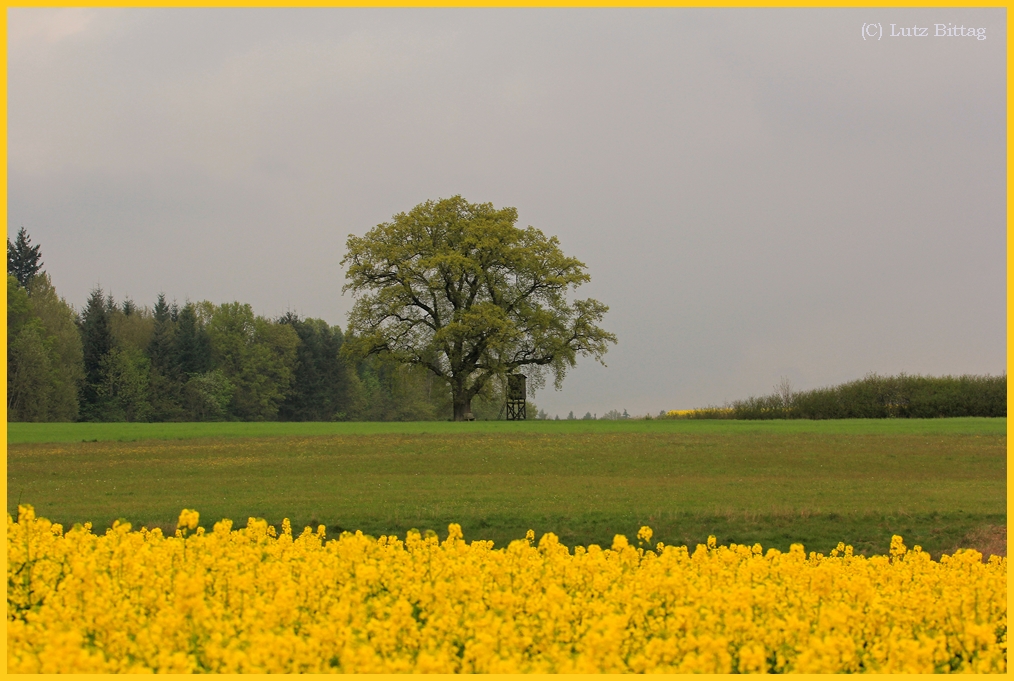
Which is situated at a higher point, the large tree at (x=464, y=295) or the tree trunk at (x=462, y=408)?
the large tree at (x=464, y=295)

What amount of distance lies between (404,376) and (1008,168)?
4626cm

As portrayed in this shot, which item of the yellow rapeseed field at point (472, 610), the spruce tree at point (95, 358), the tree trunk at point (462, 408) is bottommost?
the yellow rapeseed field at point (472, 610)

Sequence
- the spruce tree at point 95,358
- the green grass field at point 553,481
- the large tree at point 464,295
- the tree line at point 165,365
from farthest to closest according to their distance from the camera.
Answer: the spruce tree at point 95,358 < the tree line at point 165,365 < the large tree at point 464,295 < the green grass field at point 553,481

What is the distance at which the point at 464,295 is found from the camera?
53.2 meters

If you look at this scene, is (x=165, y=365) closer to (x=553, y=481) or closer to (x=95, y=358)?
(x=95, y=358)

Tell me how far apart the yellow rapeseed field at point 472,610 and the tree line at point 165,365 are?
179ft

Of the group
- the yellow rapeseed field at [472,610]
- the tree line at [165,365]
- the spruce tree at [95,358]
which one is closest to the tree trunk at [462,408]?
the tree line at [165,365]

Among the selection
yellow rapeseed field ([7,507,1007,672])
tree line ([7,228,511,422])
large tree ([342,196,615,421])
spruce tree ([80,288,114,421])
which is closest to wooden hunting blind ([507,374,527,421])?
large tree ([342,196,615,421])

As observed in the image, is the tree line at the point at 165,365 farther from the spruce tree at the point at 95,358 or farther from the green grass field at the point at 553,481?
the green grass field at the point at 553,481

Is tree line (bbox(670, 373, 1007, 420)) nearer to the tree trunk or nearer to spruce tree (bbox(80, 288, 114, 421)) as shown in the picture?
the tree trunk

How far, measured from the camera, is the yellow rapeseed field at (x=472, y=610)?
18.2ft

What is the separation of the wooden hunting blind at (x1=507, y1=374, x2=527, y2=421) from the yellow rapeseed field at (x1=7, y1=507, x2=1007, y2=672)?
141 ft

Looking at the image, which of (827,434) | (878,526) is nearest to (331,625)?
(878,526)

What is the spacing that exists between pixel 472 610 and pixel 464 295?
46.9 metres
